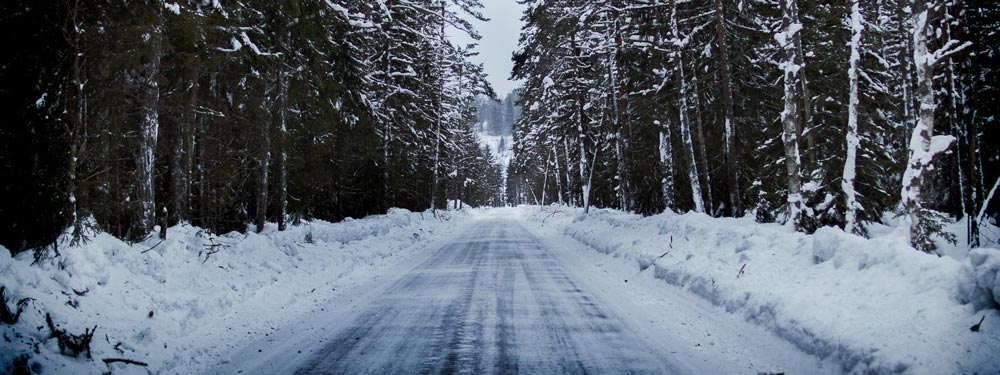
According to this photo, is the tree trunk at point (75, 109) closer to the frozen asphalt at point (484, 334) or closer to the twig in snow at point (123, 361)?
the twig in snow at point (123, 361)

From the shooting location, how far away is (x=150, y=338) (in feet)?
17.4

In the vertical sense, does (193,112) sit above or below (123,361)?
above

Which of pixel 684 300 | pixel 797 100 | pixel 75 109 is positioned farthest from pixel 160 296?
pixel 797 100

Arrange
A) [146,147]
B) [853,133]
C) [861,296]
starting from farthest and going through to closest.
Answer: [853,133]
[146,147]
[861,296]

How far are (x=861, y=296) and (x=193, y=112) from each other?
11474 mm

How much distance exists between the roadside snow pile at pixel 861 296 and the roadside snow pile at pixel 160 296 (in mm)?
5999

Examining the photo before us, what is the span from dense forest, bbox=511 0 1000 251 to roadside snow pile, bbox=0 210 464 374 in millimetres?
9025

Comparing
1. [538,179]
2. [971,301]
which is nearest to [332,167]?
[971,301]

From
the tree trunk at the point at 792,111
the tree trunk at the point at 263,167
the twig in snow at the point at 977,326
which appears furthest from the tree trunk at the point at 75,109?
the tree trunk at the point at 792,111

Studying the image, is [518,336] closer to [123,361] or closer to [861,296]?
[861,296]

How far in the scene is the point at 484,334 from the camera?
18.9 feet

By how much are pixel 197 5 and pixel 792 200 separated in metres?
13.2

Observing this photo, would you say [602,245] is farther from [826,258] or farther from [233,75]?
[233,75]

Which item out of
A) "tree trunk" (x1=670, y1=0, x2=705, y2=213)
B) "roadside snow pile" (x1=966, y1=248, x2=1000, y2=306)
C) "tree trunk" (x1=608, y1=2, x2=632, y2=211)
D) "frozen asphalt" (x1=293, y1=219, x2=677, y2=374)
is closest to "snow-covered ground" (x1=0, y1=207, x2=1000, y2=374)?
"roadside snow pile" (x1=966, y1=248, x2=1000, y2=306)
